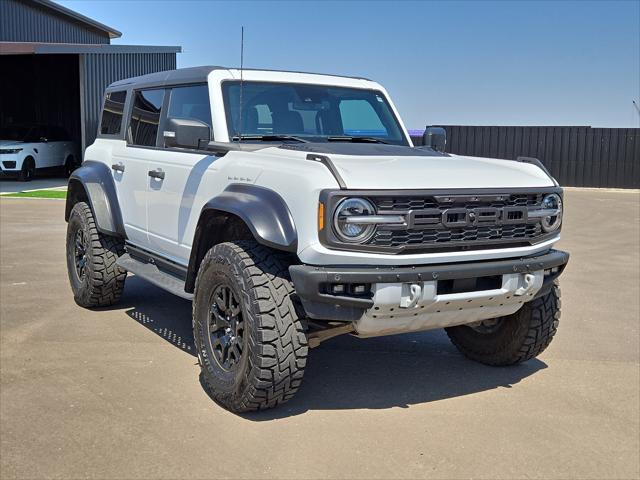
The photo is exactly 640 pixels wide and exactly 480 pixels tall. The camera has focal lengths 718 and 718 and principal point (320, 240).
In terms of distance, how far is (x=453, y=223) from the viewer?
146 inches

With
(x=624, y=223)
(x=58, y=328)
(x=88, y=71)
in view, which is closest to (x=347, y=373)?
(x=58, y=328)

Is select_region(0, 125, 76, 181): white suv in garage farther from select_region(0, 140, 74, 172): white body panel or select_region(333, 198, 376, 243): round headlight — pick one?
select_region(333, 198, 376, 243): round headlight

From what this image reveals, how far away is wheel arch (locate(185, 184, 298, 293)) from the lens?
11.9 feet

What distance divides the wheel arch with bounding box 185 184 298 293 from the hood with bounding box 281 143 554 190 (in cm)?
39

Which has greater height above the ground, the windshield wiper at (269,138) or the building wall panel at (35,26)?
the building wall panel at (35,26)

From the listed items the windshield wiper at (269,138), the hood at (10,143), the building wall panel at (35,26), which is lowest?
the hood at (10,143)

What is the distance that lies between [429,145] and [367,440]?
256 centimetres

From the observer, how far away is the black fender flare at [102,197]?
584 cm

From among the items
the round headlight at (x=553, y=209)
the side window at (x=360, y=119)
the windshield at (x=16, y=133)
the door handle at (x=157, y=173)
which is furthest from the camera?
the windshield at (x=16, y=133)

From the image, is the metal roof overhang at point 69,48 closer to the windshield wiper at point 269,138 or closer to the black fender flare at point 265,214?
the windshield wiper at point 269,138

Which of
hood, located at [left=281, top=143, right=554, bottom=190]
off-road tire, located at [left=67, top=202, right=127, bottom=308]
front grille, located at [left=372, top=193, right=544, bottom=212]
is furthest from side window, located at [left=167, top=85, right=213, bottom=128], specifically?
front grille, located at [left=372, top=193, right=544, bottom=212]

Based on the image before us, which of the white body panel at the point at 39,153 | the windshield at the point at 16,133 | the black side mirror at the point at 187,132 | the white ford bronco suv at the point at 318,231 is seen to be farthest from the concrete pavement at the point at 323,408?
the windshield at the point at 16,133

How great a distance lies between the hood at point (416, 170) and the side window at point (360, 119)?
0.68 metres

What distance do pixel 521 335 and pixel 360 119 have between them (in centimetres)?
194
